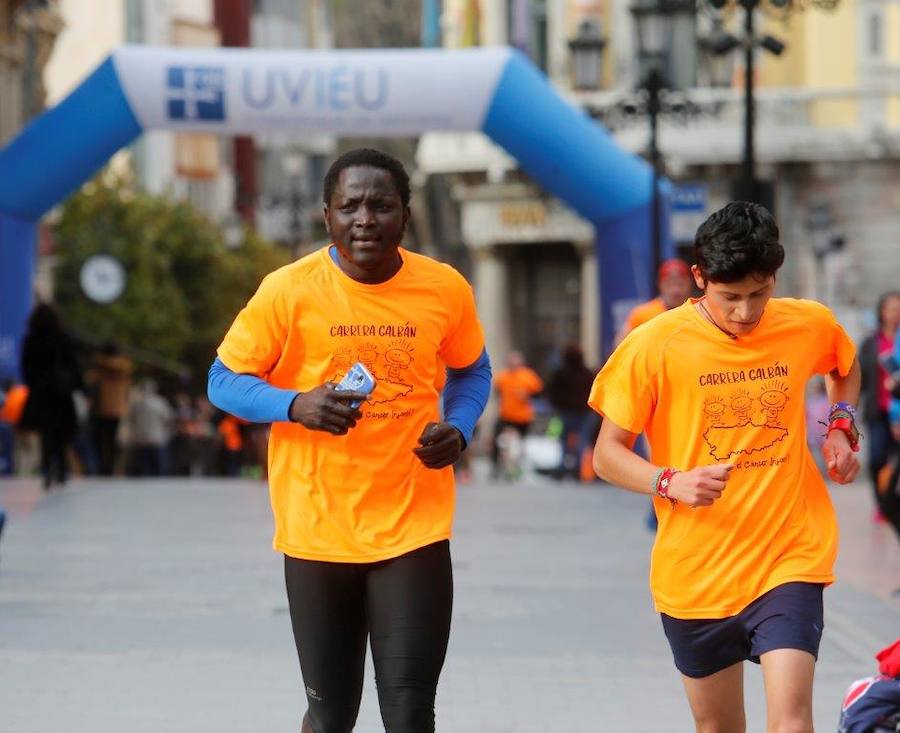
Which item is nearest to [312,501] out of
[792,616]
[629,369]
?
[629,369]

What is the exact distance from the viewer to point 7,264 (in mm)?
22000

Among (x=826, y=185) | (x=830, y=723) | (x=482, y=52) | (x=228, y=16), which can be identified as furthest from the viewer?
(x=228, y=16)

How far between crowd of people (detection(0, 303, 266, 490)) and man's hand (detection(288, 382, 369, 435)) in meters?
8.22

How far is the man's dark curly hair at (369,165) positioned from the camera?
588 cm

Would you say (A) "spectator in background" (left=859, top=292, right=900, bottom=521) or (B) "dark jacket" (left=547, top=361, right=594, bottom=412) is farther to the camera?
(B) "dark jacket" (left=547, top=361, right=594, bottom=412)

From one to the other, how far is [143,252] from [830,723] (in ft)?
119

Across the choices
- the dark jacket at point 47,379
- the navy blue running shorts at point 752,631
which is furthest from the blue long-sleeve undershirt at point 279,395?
the dark jacket at point 47,379

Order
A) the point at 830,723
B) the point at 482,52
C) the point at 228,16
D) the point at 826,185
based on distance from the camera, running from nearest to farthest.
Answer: the point at 830,723
the point at 482,52
the point at 826,185
the point at 228,16

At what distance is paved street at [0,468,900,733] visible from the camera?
845cm

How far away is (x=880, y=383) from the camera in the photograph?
1570 cm

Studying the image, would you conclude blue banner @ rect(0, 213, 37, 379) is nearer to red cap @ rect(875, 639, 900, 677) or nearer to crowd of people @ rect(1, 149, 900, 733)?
crowd of people @ rect(1, 149, 900, 733)

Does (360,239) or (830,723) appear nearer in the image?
(360,239)

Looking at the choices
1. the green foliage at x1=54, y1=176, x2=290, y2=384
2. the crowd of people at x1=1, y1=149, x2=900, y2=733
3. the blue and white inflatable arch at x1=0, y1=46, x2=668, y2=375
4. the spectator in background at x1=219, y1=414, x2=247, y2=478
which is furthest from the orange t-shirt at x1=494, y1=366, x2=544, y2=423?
the crowd of people at x1=1, y1=149, x2=900, y2=733

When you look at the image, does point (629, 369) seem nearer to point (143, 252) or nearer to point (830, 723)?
point (830, 723)
